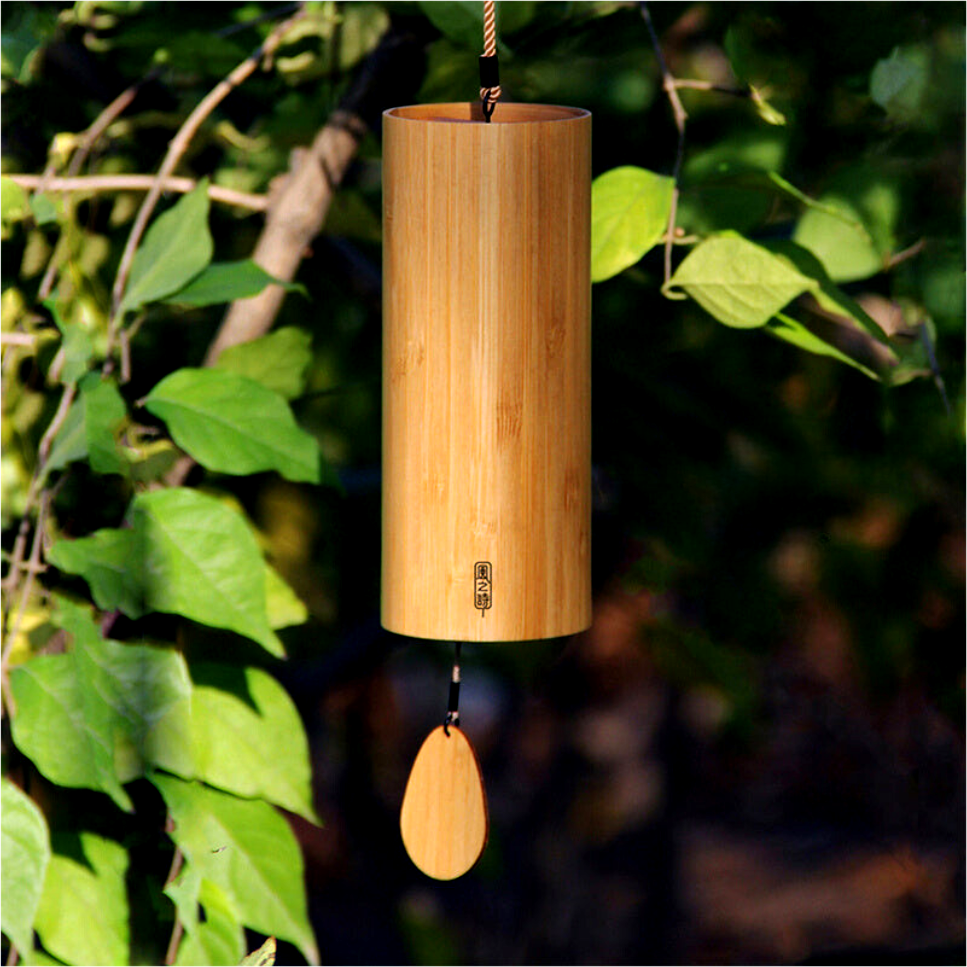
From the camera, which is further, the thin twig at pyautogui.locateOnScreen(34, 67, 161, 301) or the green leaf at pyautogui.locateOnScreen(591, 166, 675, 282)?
the thin twig at pyautogui.locateOnScreen(34, 67, 161, 301)

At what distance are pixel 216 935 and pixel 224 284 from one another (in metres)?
0.38

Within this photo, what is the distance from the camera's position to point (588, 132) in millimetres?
674

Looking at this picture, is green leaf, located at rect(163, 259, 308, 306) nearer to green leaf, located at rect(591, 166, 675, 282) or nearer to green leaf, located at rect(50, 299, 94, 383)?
green leaf, located at rect(50, 299, 94, 383)

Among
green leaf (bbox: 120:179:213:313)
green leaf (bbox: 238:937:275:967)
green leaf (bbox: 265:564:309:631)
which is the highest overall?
green leaf (bbox: 120:179:213:313)

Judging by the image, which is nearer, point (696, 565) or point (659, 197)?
point (659, 197)

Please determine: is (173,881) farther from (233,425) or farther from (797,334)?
(797,334)

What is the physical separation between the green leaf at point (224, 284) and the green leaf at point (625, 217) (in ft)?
0.61

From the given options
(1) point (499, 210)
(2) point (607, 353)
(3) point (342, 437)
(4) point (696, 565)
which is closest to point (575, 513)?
(1) point (499, 210)

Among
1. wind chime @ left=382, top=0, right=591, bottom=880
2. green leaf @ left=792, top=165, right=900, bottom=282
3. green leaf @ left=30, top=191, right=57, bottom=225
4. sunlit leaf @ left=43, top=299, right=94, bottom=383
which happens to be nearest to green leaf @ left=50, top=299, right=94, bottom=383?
sunlit leaf @ left=43, top=299, right=94, bottom=383

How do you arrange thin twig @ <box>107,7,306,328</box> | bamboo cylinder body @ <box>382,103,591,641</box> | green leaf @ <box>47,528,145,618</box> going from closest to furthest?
bamboo cylinder body @ <box>382,103,591,641</box> → green leaf @ <box>47,528,145,618</box> → thin twig @ <box>107,7,306,328</box>

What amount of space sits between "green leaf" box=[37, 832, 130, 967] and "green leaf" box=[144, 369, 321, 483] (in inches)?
10.0

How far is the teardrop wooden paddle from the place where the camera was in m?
0.69

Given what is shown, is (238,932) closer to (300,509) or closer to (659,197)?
(300,509)

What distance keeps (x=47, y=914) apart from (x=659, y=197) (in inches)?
21.4
